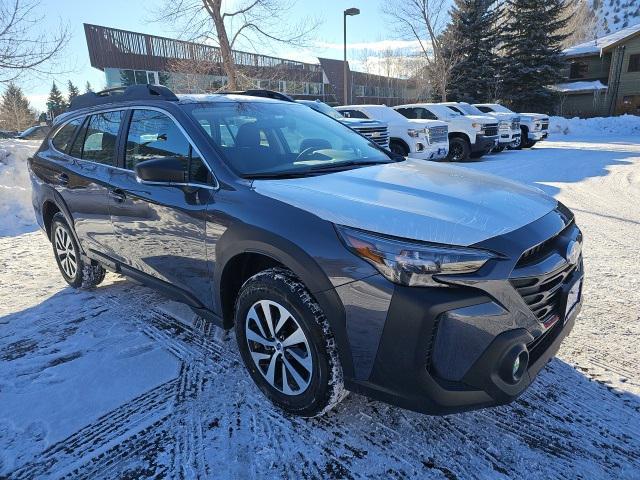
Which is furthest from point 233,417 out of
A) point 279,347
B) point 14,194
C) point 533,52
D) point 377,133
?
point 533,52

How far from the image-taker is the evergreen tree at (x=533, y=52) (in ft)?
107

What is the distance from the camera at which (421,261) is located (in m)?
1.89

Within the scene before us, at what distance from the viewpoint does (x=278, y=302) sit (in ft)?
7.59

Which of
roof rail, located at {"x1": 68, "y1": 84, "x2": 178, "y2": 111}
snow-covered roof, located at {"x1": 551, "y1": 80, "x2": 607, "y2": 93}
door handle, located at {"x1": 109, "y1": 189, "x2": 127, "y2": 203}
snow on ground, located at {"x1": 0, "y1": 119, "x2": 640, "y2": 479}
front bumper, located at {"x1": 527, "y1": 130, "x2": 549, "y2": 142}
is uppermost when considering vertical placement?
snow-covered roof, located at {"x1": 551, "y1": 80, "x2": 607, "y2": 93}

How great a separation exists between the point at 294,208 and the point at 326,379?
0.89 m

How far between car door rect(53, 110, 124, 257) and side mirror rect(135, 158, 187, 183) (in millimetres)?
982

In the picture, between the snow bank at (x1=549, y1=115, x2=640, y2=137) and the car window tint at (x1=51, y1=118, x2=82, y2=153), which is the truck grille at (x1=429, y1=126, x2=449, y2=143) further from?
the snow bank at (x1=549, y1=115, x2=640, y2=137)

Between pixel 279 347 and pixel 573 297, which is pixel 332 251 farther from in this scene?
pixel 573 297

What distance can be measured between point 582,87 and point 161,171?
45310 mm

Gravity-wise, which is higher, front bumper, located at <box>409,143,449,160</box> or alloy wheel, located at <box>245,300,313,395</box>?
front bumper, located at <box>409,143,449,160</box>

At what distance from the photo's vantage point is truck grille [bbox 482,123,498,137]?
13658 mm

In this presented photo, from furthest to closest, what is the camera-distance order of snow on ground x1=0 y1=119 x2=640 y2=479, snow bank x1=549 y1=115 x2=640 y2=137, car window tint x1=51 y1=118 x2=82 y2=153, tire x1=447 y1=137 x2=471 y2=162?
snow bank x1=549 y1=115 x2=640 y2=137, tire x1=447 y1=137 x2=471 y2=162, car window tint x1=51 y1=118 x2=82 y2=153, snow on ground x1=0 y1=119 x2=640 y2=479

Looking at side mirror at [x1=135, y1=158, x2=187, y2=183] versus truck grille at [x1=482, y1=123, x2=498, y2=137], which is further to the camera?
truck grille at [x1=482, y1=123, x2=498, y2=137]

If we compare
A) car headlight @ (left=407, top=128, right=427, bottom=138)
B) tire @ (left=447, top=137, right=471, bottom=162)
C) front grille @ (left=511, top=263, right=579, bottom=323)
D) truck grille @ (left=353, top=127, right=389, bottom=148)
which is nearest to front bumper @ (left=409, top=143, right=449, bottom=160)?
car headlight @ (left=407, top=128, right=427, bottom=138)
